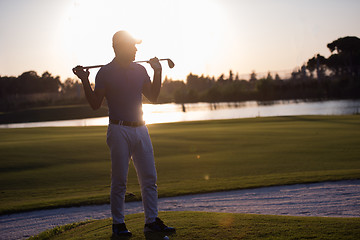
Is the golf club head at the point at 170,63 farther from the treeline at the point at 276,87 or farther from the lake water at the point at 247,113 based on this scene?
the treeline at the point at 276,87

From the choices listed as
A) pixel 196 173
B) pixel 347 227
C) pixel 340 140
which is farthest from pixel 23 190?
pixel 340 140

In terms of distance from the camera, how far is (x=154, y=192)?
19.4 feet

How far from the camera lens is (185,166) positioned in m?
16.0

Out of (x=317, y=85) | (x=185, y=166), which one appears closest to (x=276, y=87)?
(x=317, y=85)

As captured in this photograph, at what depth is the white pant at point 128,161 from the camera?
571 centimetres

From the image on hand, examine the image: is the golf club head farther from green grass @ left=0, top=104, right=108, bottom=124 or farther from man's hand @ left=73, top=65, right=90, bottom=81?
green grass @ left=0, top=104, right=108, bottom=124

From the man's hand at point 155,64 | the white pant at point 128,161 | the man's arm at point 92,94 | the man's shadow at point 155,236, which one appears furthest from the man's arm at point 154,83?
the man's shadow at point 155,236

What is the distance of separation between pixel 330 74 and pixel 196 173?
553 ft

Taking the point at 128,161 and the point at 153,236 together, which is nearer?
the point at 153,236

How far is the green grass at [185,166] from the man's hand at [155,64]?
548 centimetres

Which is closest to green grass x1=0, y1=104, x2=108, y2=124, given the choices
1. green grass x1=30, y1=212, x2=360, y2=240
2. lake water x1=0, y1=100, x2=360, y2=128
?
lake water x1=0, y1=100, x2=360, y2=128

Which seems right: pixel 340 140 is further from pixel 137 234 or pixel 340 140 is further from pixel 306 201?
pixel 137 234

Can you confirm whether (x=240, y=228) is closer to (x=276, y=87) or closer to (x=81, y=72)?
(x=81, y=72)

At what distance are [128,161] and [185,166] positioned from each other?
10.2 m
